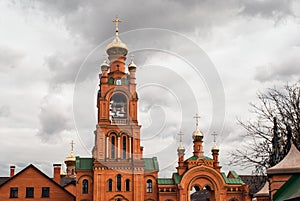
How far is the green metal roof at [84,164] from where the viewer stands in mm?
44688

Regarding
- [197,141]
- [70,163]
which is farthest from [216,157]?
[70,163]

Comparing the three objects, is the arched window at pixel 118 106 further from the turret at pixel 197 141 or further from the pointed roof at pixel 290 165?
A: the pointed roof at pixel 290 165

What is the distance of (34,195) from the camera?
44.1 metres

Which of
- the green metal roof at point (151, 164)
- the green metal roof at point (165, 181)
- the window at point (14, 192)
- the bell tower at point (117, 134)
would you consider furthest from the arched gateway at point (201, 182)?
the window at point (14, 192)

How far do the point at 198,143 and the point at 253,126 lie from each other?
2539cm

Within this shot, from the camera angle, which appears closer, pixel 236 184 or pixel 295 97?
pixel 295 97

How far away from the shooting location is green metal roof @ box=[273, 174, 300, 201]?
1194cm

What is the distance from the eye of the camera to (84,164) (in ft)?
148

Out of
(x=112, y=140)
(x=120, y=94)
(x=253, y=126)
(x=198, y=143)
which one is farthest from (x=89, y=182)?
(x=253, y=126)

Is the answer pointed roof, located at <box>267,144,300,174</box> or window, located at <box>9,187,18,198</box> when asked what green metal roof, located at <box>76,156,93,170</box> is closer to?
window, located at <box>9,187,18,198</box>

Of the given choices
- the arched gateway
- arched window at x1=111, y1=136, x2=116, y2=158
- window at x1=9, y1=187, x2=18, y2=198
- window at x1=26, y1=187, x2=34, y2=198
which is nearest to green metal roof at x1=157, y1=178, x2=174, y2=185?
the arched gateway

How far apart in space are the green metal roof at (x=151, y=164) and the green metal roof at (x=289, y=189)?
33.3 m

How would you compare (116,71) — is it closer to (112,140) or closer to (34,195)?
(112,140)

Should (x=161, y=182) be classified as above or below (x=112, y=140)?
below
